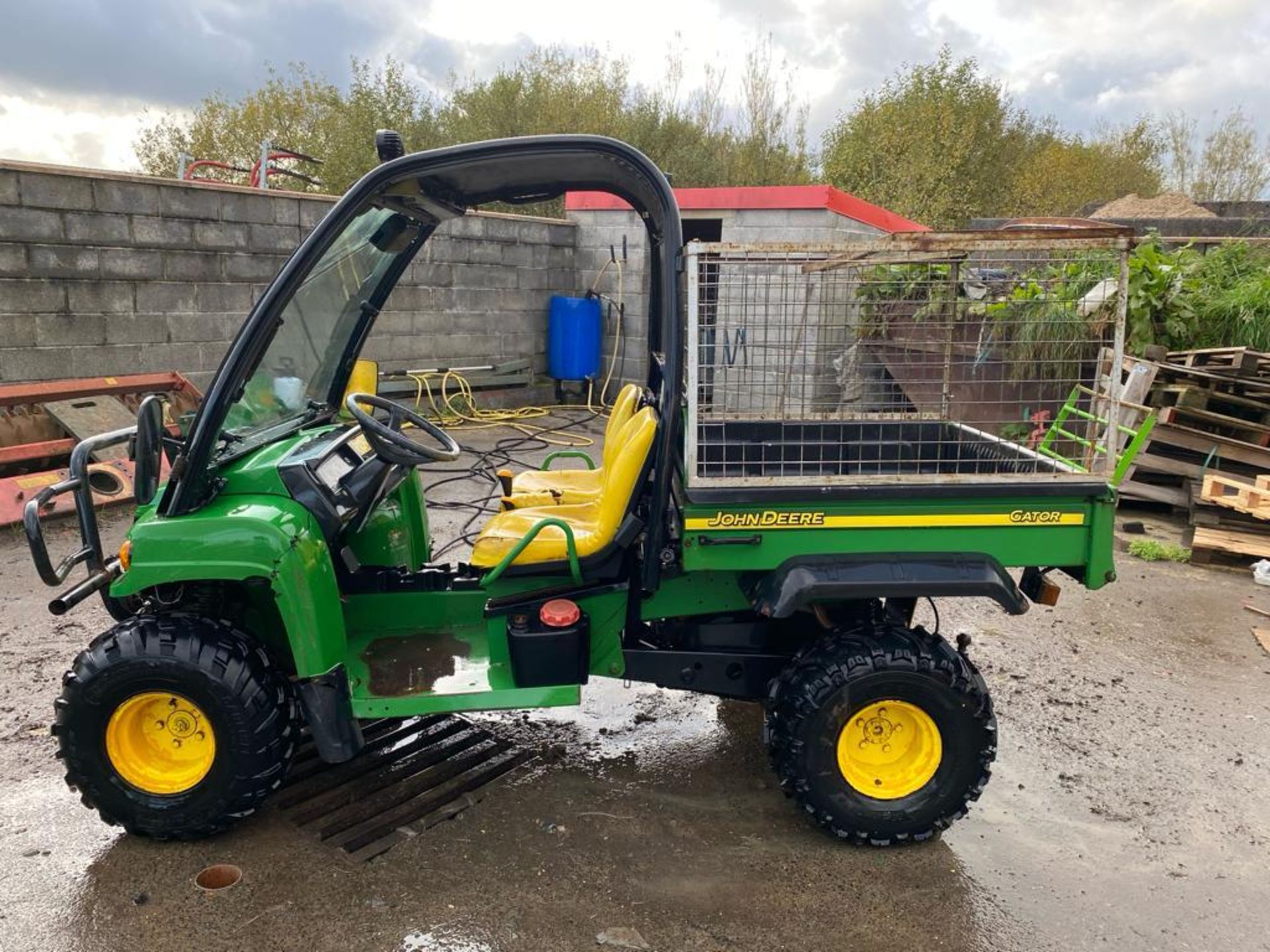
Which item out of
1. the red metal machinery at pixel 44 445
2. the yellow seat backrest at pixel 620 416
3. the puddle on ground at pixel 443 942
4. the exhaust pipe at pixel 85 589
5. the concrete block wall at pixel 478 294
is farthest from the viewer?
the concrete block wall at pixel 478 294

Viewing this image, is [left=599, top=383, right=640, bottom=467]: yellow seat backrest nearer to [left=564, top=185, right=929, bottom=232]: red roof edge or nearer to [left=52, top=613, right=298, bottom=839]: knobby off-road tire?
[left=52, top=613, right=298, bottom=839]: knobby off-road tire

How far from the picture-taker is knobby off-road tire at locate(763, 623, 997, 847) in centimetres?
262

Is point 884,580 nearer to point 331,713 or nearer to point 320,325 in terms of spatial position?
point 331,713

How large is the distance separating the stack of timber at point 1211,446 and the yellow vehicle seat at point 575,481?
3.98 meters

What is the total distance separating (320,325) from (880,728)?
7.47 feet

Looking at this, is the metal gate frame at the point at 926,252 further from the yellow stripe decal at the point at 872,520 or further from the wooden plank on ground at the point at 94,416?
the wooden plank on ground at the point at 94,416

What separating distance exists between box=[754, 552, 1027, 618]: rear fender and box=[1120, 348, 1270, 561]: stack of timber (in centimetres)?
374

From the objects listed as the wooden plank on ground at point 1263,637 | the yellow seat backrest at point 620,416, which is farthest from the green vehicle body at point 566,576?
the wooden plank on ground at point 1263,637

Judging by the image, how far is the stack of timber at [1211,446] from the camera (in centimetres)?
552

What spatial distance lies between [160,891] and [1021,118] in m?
24.0

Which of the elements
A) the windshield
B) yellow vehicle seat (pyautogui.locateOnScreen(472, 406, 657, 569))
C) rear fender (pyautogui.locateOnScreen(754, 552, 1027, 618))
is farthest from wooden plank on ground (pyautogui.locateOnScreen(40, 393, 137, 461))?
rear fender (pyautogui.locateOnScreen(754, 552, 1027, 618))

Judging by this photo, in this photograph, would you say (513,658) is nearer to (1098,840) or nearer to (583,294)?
(1098,840)

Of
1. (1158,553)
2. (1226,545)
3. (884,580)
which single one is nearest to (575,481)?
(884,580)

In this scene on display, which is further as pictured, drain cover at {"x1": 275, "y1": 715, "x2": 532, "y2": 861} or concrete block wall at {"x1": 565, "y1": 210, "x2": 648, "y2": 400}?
concrete block wall at {"x1": 565, "y1": 210, "x2": 648, "y2": 400}
